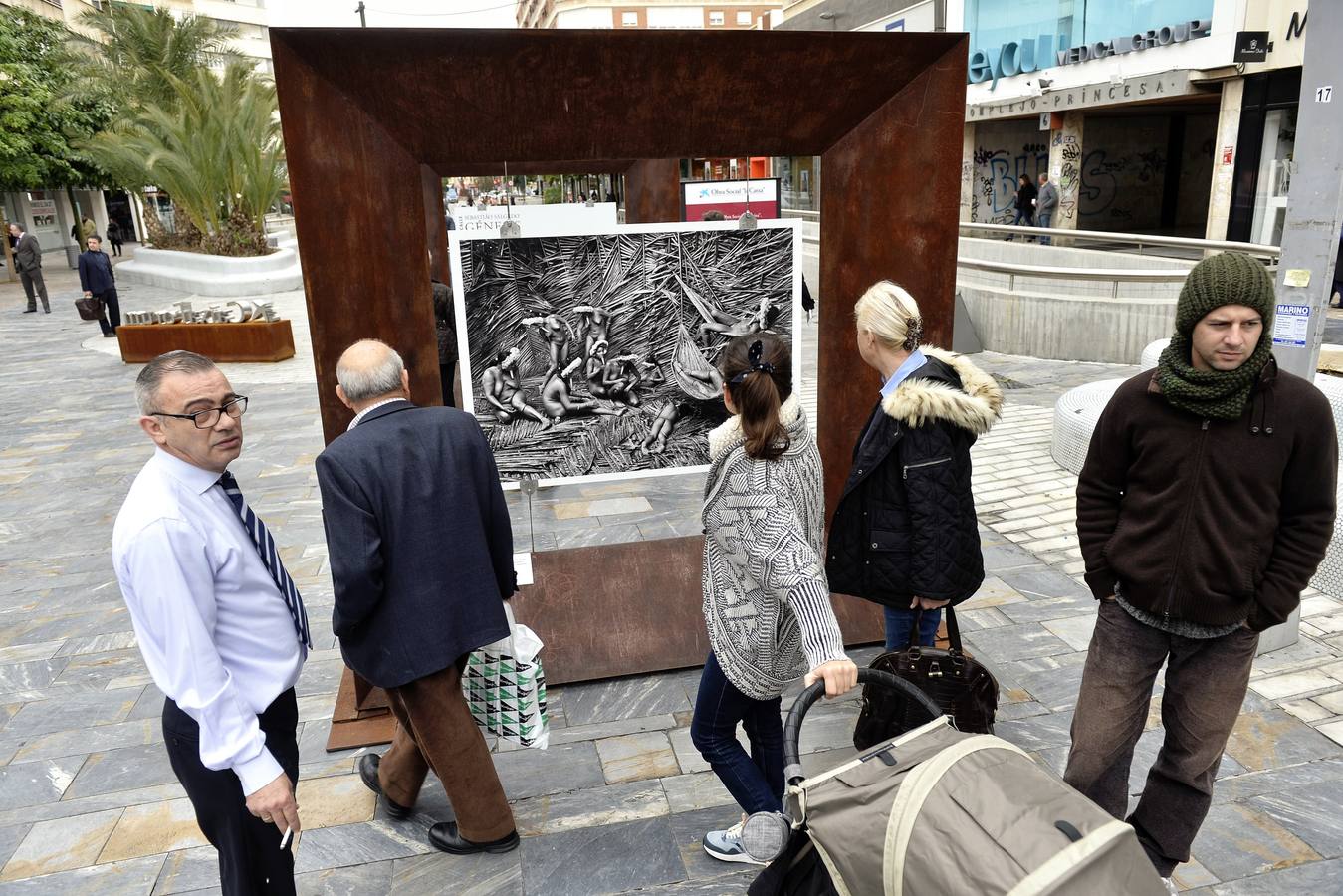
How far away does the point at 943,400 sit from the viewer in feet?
10.4

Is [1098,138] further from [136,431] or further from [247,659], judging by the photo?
[247,659]

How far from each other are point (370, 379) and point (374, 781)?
68.1 inches

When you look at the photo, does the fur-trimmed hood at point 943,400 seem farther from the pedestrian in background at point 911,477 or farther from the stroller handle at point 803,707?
the stroller handle at point 803,707

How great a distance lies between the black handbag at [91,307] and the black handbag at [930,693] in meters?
17.5

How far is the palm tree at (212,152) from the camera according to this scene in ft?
71.6

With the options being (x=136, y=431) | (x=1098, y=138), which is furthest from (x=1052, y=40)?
(x=136, y=431)

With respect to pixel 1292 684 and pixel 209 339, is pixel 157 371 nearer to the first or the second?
pixel 1292 684

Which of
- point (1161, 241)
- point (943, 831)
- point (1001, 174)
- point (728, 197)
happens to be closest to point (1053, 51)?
point (1001, 174)

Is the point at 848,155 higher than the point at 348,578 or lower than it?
higher

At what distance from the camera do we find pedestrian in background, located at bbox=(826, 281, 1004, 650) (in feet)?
10.5

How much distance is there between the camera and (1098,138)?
27.8m

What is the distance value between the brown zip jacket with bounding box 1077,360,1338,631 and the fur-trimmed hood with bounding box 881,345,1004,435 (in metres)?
0.50

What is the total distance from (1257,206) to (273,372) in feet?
62.9

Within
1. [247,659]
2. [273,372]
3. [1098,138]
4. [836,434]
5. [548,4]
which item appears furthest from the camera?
[548,4]
